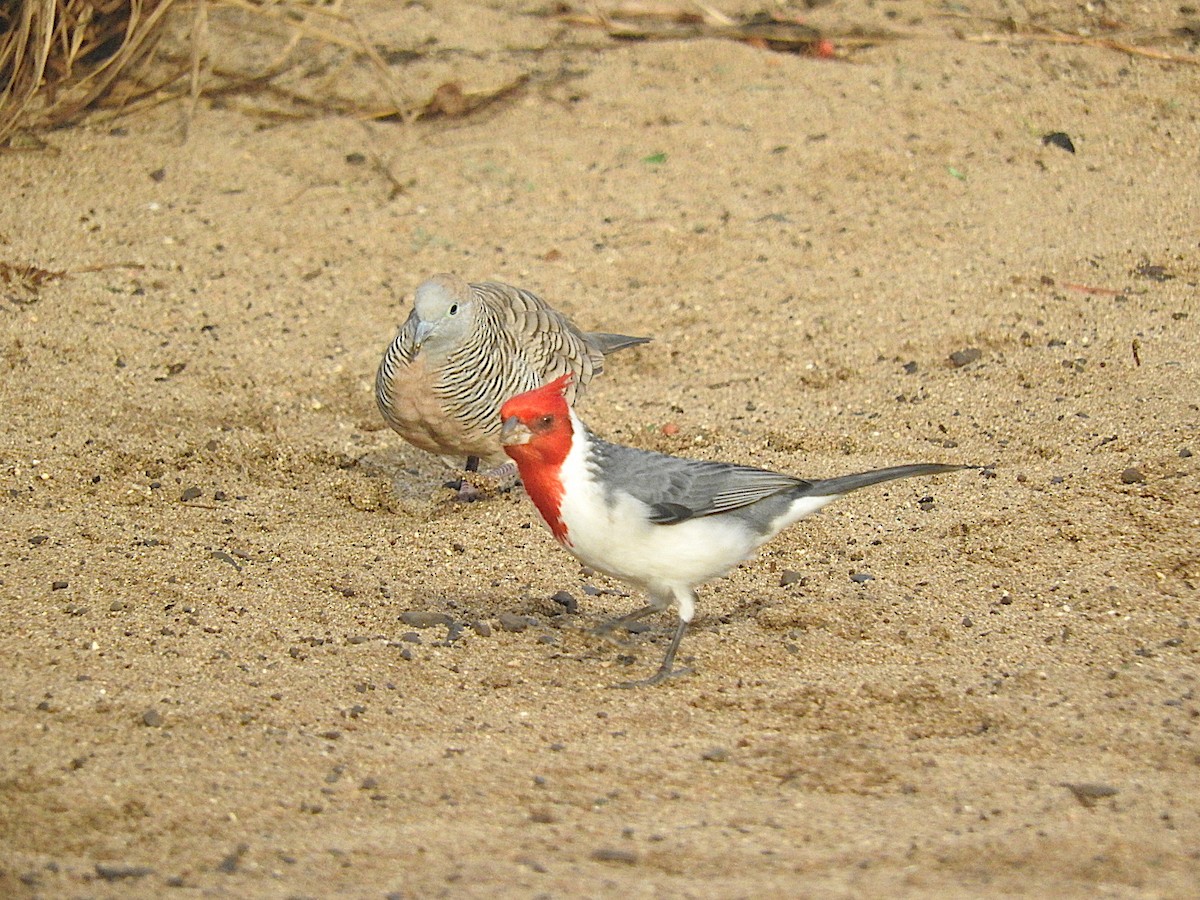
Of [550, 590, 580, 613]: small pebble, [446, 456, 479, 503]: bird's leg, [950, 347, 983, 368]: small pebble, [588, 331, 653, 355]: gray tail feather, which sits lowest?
[446, 456, 479, 503]: bird's leg

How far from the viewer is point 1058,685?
167 inches

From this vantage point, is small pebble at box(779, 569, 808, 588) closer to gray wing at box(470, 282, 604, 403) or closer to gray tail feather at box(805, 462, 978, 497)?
gray tail feather at box(805, 462, 978, 497)

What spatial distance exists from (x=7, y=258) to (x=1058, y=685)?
18.9 ft

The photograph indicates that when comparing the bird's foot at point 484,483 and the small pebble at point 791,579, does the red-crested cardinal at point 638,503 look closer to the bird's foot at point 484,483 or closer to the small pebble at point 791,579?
the small pebble at point 791,579

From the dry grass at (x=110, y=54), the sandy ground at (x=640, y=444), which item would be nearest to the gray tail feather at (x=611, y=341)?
the sandy ground at (x=640, y=444)

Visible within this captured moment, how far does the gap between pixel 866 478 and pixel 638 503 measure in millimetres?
763

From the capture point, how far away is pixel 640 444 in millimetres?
6309

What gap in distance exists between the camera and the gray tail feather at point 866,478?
4520 millimetres

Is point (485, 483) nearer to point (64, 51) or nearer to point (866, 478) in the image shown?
point (866, 478)

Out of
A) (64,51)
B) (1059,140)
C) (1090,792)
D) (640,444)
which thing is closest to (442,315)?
(640,444)

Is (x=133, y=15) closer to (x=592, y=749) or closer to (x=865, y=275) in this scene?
(x=865, y=275)

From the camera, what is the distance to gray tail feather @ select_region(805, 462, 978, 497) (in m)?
4.52

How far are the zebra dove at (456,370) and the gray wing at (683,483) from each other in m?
1.37

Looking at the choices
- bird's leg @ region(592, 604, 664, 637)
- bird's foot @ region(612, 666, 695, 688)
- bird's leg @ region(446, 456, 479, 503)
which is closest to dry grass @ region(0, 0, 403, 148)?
bird's leg @ region(446, 456, 479, 503)
